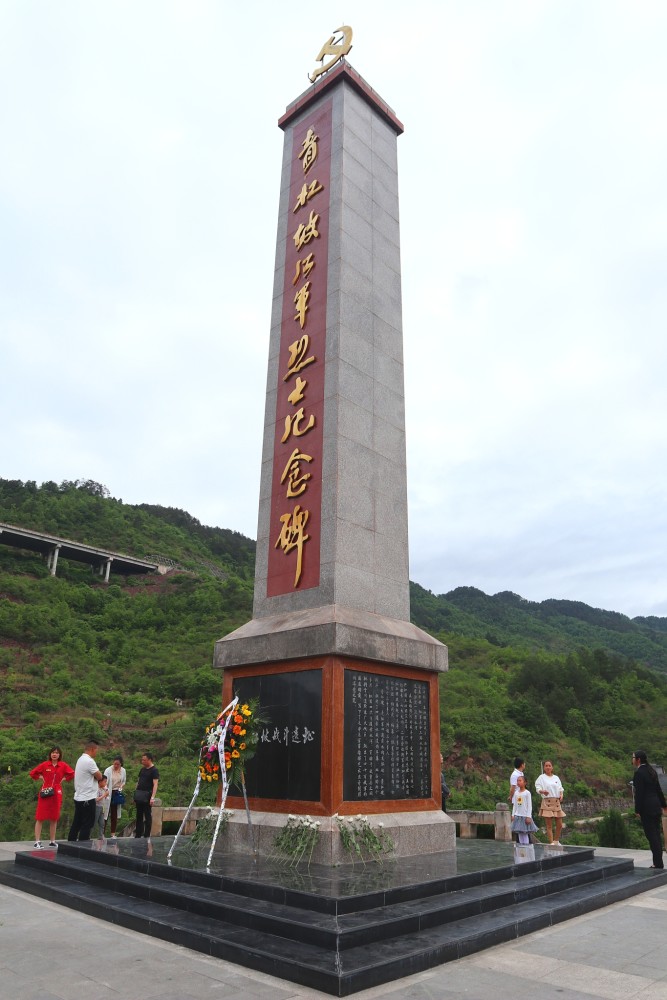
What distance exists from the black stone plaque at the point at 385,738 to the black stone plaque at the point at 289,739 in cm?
32

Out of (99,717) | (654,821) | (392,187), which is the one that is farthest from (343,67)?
(99,717)

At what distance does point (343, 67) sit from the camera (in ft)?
33.7

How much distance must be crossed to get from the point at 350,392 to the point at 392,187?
4.03 meters

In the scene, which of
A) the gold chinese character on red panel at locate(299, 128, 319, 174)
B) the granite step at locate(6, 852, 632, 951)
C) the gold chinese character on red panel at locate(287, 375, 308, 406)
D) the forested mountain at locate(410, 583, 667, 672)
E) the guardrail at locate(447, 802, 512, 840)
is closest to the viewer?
the granite step at locate(6, 852, 632, 951)

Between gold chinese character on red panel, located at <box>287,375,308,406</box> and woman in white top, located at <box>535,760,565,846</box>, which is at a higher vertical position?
gold chinese character on red panel, located at <box>287,375,308,406</box>

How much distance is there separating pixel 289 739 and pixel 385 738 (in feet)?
3.38

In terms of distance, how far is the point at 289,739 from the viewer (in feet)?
23.9

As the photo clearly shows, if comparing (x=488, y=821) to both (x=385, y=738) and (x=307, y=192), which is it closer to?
(x=385, y=738)

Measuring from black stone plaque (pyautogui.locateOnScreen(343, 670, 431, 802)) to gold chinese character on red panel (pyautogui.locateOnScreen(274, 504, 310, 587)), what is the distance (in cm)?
159

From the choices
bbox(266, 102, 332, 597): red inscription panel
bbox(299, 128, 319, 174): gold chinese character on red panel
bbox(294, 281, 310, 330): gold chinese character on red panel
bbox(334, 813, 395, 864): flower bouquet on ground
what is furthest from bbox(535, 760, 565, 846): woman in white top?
bbox(299, 128, 319, 174): gold chinese character on red panel

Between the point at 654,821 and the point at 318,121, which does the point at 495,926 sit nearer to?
the point at 654,821

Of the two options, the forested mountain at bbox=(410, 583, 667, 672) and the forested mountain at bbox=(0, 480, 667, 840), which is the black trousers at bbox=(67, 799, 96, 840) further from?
the forested mountain at bbox=(410, 583, 667, 672)

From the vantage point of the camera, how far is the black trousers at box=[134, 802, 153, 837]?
912 centimetres

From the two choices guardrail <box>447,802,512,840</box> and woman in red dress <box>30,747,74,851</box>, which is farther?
guardrail <box>447,802,512,840</box>
